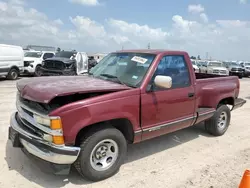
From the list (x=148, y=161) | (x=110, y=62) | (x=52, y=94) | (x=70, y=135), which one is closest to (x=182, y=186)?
(x=148, y=161)

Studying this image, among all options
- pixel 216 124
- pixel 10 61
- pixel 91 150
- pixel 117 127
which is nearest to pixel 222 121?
pixel 216 124

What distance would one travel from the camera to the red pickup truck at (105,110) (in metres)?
3.10

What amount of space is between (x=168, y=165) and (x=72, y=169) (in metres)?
1.56

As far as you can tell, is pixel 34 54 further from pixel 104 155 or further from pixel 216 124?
pixel 104 155

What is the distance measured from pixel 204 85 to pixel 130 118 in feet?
6.93

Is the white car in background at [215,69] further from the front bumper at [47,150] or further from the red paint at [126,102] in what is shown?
the front bumper at [47,150]

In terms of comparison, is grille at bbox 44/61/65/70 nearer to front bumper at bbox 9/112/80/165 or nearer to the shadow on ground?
the shadow on ground

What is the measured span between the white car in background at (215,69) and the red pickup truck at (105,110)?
19.0m

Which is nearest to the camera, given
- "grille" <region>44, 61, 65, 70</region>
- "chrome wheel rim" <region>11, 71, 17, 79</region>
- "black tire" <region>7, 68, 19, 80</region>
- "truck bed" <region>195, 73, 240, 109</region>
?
"truck bed" <region>195, 73, 240, 109</region>

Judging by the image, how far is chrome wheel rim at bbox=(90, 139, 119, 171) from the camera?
136 inches

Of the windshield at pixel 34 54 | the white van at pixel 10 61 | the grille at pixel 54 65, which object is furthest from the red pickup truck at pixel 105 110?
the windshield at pixel 34 54

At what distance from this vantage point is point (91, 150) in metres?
3.32

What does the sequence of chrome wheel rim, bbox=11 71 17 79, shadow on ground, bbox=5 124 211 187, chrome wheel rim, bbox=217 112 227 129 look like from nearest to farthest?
shadow on ground, bbox=5 124 211 187, chrome wheel rim, bbox=217 112 227 129, chrome wheel rim, bbox=11 71 17 79

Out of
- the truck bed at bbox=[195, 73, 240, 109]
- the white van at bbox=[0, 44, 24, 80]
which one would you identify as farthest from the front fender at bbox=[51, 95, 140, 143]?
the white van at bbox=[0, 44, 24, 80]
